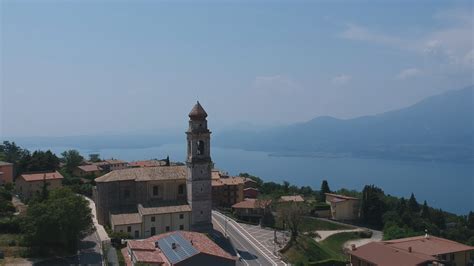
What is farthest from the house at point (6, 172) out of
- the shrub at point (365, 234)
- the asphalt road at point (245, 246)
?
the shrub at point (365, 234)

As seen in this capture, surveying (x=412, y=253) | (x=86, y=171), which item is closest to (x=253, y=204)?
(x=412, y=253)

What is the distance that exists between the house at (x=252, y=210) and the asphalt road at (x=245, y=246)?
3346mm

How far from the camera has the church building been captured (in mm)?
50219

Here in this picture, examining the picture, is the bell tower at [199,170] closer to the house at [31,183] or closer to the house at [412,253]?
the house at [412,253]

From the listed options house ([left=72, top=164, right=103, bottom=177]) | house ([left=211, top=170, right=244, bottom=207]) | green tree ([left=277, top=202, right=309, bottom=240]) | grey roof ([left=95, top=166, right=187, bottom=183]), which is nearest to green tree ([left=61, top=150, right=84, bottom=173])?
house ([left=72, top=164, right=103, bottom=177])

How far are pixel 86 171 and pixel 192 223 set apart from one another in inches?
1352

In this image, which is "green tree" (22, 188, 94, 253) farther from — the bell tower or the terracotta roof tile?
the bell tower

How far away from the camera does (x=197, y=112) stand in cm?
5059

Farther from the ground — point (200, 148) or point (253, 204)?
point (200, 148)

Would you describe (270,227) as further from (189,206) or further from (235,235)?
(189,206)

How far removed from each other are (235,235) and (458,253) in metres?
22.9

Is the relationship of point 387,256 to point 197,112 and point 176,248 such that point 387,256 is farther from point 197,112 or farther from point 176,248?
point 197,112

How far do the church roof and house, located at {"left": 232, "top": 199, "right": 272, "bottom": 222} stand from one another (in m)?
18.9

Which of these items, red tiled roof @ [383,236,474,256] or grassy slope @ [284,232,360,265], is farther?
grassy slope @ [284,232,360,265]
